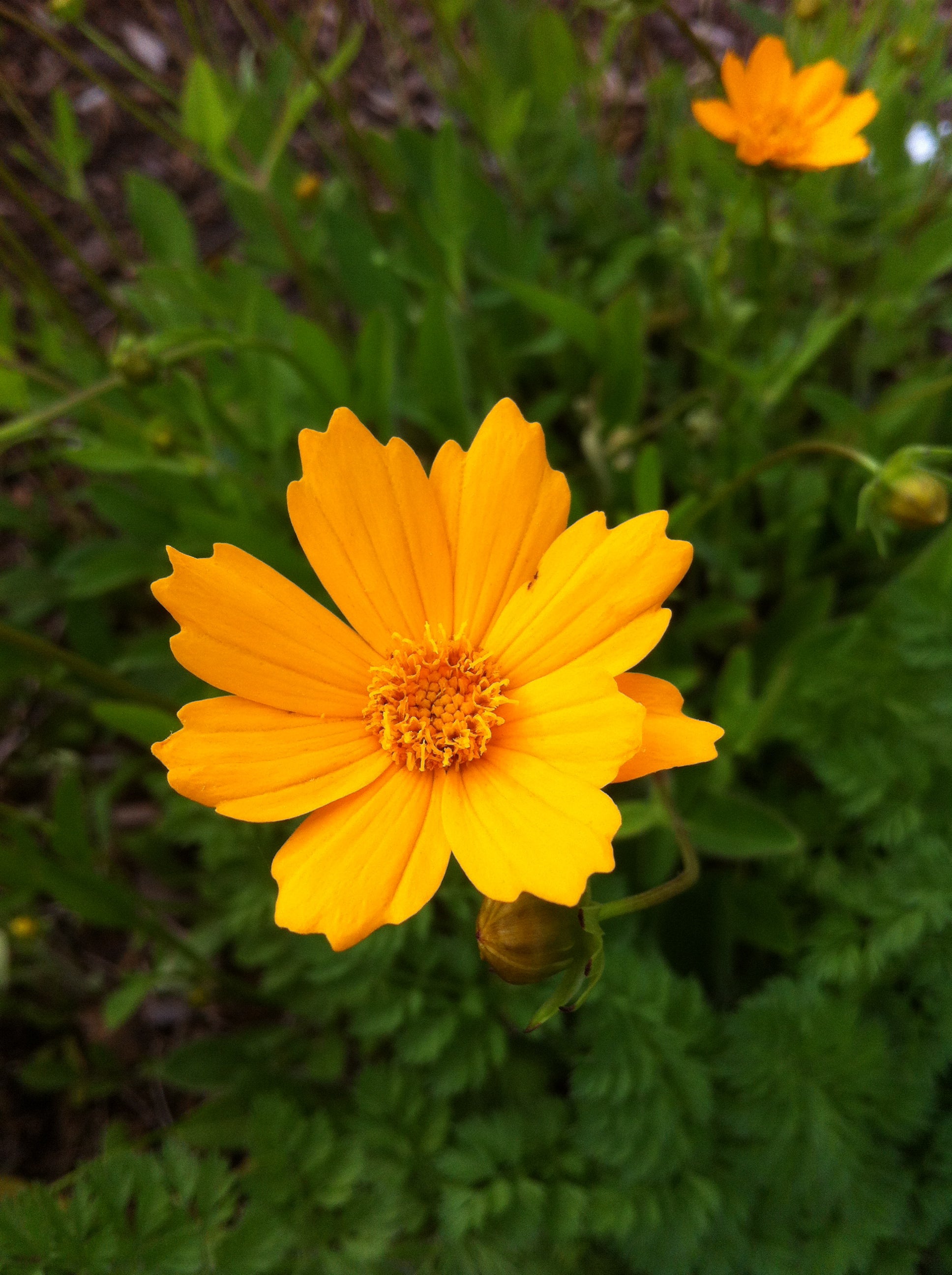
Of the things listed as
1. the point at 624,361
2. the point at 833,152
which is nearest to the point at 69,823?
the point at 624,361

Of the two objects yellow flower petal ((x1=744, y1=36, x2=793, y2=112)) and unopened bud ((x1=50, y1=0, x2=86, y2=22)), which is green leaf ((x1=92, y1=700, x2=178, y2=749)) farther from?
yellow flower petal ((x1=744, y1=36, x2=793, y2=112))

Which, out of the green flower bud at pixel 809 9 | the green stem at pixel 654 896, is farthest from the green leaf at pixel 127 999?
the green flower bud at pixel 809 9

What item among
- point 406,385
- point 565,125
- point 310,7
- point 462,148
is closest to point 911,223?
point 565,125

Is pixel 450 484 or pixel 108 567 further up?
pixel 450 484

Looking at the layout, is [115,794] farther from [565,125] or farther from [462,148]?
[565,125]

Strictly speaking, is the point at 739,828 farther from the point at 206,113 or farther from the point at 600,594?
→ the point at 206,113

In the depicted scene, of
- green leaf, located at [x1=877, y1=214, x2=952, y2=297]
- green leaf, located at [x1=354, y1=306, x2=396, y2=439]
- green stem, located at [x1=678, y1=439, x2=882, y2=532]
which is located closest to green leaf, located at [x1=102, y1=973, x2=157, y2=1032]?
green leaf, located at [x1=354, y1=306, x2=396, y2=439]

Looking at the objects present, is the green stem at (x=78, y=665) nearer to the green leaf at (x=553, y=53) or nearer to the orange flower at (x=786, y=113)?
the orange flower at (x=786, y=113)
